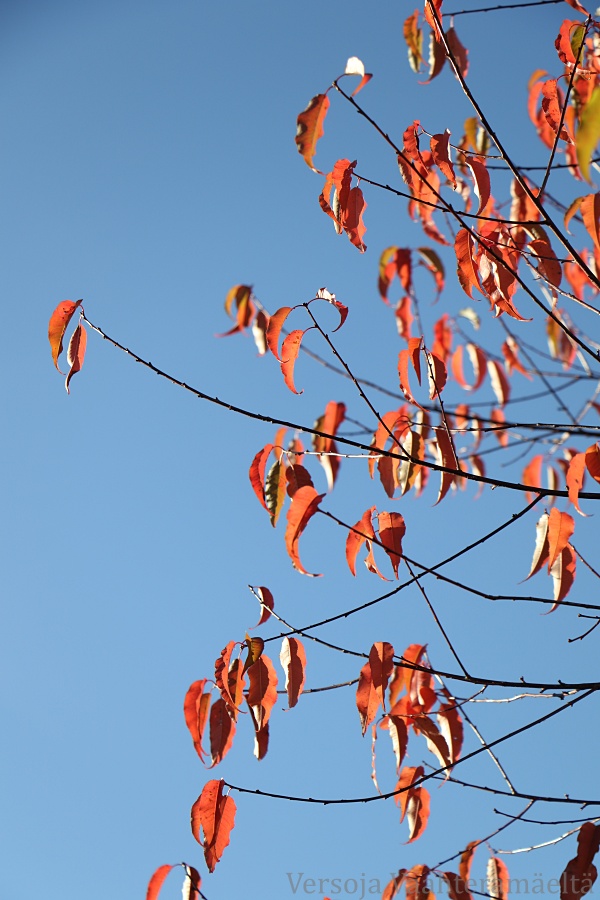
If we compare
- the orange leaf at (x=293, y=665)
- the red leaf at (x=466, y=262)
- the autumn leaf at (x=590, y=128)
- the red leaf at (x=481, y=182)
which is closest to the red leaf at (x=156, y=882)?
the orange leaf at (x=293, y=665)

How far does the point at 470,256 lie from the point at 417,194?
40 centimetres

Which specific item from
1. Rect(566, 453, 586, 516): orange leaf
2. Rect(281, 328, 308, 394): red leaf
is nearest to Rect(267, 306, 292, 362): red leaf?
Rect(281, 328, 308, 394): red leaf

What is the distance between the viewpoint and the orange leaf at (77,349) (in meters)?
2.10

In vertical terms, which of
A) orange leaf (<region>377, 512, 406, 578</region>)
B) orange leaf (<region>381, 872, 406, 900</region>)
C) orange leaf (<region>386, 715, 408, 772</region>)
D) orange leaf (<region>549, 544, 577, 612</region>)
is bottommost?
orange leaf (<region>381, 872, 406, 900</region>)

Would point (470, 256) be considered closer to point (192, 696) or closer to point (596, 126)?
point (596, 126)

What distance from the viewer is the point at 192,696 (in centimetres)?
226

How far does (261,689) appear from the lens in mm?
2117

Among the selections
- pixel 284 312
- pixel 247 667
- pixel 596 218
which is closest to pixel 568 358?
pixel 596 218

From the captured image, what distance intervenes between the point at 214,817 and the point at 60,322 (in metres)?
1.50

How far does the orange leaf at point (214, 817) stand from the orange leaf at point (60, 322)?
1.36m

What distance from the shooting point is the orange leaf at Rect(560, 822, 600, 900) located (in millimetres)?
1877

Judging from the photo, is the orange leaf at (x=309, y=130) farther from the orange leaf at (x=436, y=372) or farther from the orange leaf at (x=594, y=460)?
the orange leaf at (x=594, y=460)

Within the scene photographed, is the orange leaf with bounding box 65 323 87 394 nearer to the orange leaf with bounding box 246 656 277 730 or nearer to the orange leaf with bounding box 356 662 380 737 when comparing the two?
the orange leaf with bounding box 246 656 277 730

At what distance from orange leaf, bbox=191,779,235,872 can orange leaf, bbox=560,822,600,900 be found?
920 mm
